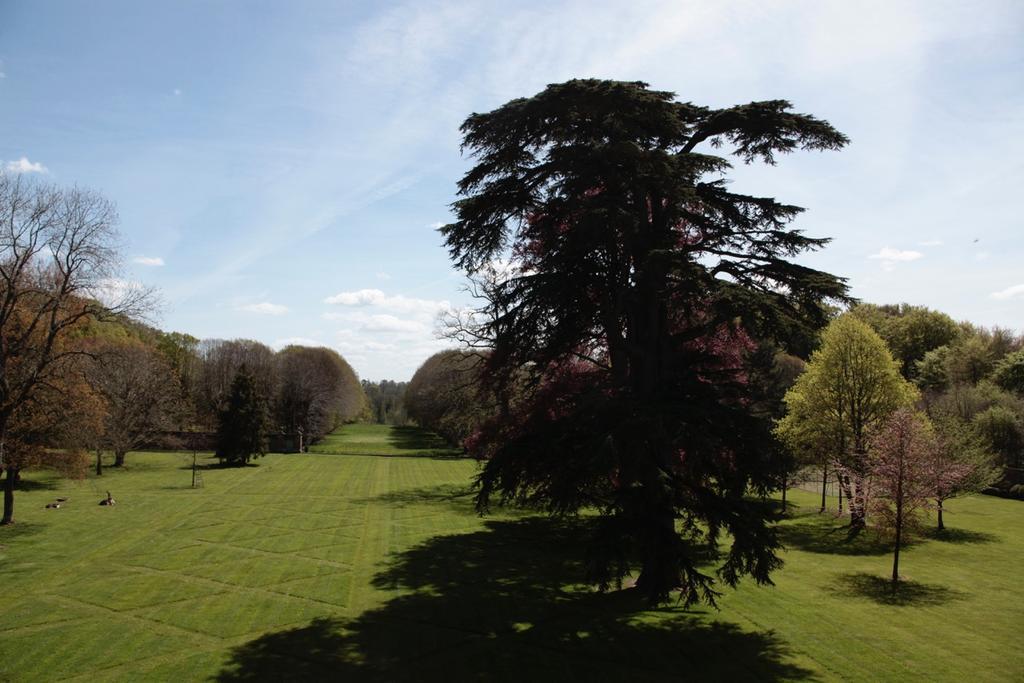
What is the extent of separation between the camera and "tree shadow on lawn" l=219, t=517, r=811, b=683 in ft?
36.0

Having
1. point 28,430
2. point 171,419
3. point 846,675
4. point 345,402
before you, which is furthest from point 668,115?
point 345,402

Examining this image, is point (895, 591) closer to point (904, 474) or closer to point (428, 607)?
point (904, 474)

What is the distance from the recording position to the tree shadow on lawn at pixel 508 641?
11.0 m

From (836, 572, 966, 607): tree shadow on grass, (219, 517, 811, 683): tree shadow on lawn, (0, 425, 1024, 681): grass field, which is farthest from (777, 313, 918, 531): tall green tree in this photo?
(219, 517, 811, 683): tree shadow on lawn

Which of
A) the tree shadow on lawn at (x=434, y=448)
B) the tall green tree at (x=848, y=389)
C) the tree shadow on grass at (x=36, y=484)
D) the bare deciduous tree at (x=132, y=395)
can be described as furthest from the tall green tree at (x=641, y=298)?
the tree shadow on lawn at (x=434, y=448)

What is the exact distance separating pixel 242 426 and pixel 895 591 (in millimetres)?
40580

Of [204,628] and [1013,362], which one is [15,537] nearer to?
[204,628]

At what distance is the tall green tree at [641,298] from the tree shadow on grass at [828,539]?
39.6 feet

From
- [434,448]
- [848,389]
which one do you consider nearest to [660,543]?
[848,389]

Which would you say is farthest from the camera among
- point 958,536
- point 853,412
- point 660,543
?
point 853,412

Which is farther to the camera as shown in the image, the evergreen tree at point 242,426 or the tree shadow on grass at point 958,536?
the evergreen tree at point 242,426

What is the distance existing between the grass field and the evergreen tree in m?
17.2

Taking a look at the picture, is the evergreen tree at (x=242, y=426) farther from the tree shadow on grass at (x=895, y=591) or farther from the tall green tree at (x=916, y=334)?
the tall green tree at (x=916, y=334)

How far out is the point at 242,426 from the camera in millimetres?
44062
